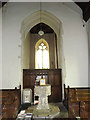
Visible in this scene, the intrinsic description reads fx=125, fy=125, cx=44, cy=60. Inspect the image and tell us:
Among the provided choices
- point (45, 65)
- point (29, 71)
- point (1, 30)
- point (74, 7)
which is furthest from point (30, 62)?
point (74, 7)

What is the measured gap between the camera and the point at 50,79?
6629 millimetres

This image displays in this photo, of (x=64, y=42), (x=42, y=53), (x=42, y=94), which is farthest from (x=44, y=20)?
(x=42, y=94)

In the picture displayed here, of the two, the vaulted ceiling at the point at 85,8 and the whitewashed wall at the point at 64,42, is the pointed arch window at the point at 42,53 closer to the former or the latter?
the whitewashed wall at the point at 64,42

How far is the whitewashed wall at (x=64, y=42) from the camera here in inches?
233

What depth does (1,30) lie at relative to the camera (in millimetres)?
6141

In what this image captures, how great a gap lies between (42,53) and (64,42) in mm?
5343

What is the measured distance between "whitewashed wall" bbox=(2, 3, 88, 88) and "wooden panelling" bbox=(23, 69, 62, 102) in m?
0.70

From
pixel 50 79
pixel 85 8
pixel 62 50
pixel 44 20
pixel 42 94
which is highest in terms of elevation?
pixel 44 20

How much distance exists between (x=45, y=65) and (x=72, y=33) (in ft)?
18.0

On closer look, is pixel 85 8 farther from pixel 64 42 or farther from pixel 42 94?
pixel 42 94

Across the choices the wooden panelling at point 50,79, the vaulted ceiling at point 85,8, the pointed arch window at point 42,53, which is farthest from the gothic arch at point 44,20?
the pointed arch window at point 42,53

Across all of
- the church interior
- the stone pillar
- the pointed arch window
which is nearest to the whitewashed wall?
the church interior

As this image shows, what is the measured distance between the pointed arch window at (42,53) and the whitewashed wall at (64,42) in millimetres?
4983

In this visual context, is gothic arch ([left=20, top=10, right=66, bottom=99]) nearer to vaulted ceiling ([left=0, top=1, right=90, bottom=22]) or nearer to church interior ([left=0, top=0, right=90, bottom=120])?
church interior ([left=0, top=0, right=90, bottom=120])
